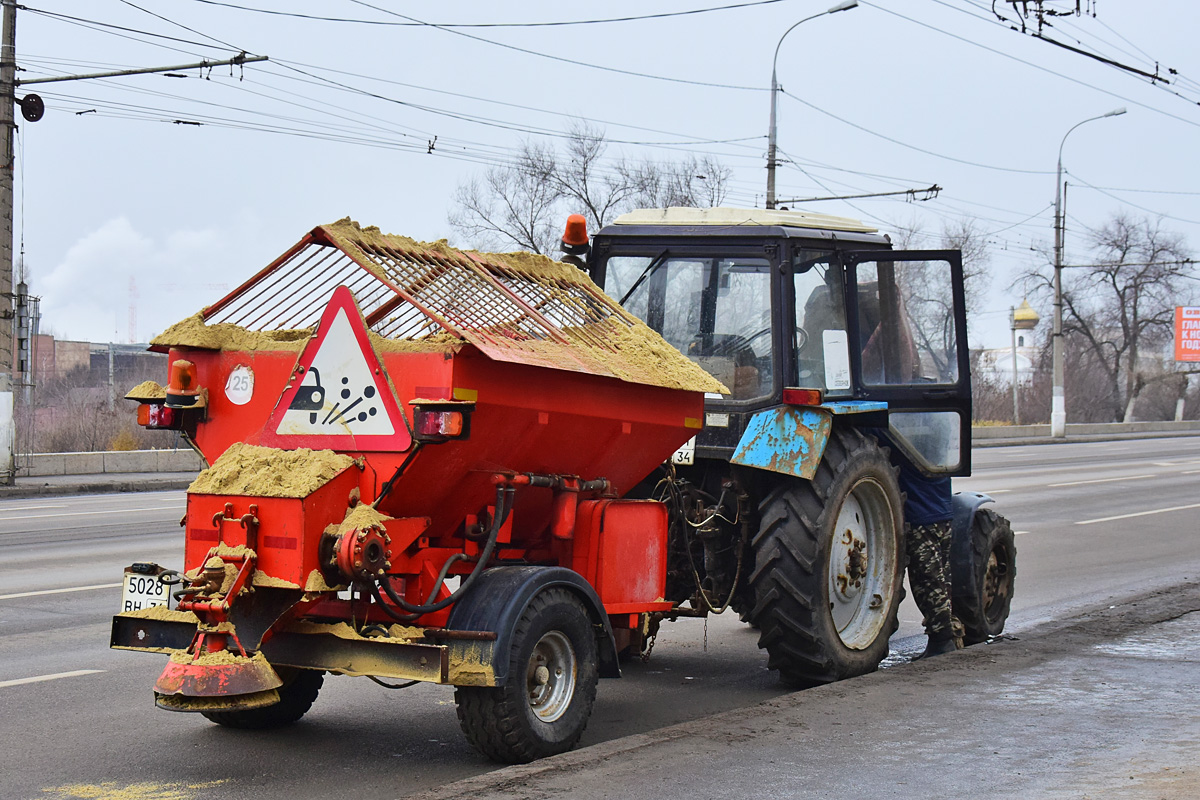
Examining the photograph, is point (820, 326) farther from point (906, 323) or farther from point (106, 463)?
point (106, 463)

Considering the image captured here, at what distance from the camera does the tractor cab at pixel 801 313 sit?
25.1ft

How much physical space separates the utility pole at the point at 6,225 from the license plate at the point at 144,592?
1803 centimetres

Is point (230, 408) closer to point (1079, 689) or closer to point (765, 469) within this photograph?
point (765, 469)

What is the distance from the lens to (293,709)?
6.35 m

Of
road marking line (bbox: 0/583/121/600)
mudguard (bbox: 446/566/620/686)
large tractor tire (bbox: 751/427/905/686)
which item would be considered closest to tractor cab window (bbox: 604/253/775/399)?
large tractor tire (bbox: 751/427/905/686)

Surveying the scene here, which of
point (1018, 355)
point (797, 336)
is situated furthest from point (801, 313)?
point (1018, 355)

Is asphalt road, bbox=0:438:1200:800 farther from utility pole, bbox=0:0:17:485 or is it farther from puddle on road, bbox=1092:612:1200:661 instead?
utility pole, bbox=0:0:17:485

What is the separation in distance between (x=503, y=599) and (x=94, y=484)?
62.3 feet

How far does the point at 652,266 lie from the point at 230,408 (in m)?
3.11

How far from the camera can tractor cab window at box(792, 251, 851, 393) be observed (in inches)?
305

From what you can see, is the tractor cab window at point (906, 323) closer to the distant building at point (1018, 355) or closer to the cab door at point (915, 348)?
the cab door at point (915, 348)

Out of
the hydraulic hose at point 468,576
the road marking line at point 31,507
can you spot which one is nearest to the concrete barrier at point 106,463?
the road marking line at point 31,507

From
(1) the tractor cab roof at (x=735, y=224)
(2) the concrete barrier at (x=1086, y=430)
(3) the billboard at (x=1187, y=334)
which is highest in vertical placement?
(3) the billboard at (x=1187, y=334)

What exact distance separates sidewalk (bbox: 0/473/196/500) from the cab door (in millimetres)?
16772
